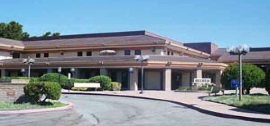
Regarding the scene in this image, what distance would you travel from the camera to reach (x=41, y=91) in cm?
1908

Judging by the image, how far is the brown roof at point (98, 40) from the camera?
47875 mm

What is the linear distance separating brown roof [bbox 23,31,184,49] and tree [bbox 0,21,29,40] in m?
15.8

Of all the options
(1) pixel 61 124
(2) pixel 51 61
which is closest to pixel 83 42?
(2) pixel 51 61

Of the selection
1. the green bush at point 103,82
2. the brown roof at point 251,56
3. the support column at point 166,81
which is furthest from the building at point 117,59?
the green bush at point 103,82

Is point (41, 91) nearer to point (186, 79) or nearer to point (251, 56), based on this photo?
point (186, 79)

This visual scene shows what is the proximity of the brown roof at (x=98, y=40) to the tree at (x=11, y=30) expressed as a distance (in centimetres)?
1577

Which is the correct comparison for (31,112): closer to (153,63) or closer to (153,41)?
(153,63)

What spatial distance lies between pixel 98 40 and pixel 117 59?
32.0 feet

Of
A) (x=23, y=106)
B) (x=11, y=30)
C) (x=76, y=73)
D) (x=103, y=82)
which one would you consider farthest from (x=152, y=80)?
(x=11, y=30)

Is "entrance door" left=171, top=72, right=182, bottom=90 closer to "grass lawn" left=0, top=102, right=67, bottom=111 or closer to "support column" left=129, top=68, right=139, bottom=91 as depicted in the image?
"support column" left=129, top=68, right=139, bottom=91

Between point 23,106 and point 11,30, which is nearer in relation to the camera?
point 23,106

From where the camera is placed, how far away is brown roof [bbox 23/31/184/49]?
1885 inches

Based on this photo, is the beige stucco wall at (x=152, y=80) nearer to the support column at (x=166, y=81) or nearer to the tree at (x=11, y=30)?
the support column at (x=166, y=81)

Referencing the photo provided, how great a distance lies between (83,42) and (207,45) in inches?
954
